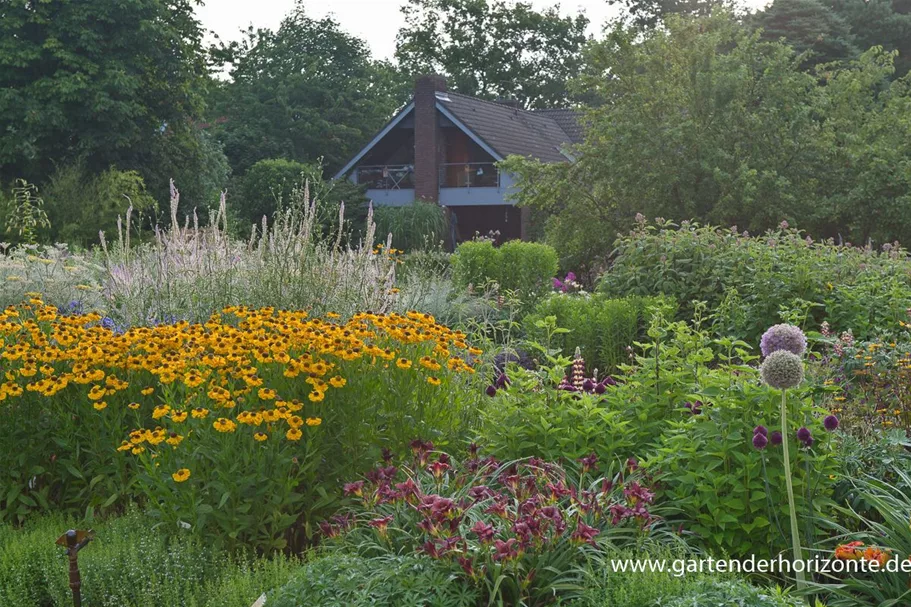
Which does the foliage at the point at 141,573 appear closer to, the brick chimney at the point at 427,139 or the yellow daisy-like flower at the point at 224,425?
the yellow daisy-like flower at the point at 224,425

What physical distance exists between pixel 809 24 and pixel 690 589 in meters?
28.0

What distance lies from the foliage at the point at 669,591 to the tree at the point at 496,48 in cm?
4416

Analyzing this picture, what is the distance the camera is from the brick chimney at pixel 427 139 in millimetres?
29828

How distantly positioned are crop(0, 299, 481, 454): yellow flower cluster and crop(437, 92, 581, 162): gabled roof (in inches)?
935

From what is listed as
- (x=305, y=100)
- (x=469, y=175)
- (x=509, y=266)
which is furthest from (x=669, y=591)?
(x=305, y=100)

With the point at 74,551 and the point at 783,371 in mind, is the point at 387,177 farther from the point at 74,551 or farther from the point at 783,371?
the point at 783,371

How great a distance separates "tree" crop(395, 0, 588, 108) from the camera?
45.5 metres

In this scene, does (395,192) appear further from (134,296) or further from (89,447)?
(89,447)

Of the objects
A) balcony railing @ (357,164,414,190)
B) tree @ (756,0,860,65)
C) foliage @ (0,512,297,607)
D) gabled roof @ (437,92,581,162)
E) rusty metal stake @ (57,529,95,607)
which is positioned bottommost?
foliage @ (0,512,297,607)

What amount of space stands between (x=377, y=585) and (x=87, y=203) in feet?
66.1

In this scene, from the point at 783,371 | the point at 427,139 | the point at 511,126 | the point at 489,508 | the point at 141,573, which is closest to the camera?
the point at 783,371

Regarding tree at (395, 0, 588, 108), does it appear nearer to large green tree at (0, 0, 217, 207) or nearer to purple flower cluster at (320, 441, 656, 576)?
large green tree at (0, 0, 217, 207)

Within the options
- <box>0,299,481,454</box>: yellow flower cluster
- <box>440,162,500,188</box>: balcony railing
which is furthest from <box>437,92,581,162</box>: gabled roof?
<box>0,299,481,454</box>: yellow flower cluster

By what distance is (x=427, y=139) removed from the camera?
30.3 meters
